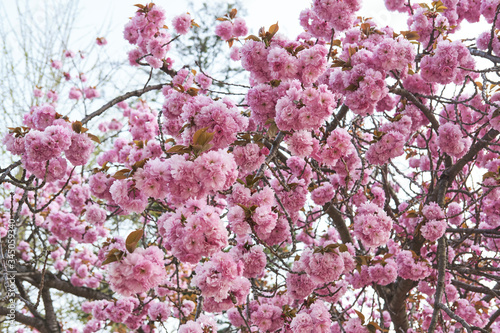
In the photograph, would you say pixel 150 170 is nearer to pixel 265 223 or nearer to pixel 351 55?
pixel 265 223

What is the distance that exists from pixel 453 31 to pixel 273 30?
2.63 meters

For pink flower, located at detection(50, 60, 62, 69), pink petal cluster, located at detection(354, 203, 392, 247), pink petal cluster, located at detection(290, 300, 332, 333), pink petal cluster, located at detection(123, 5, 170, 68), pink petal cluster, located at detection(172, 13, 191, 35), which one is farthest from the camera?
pink flower, located at detection(50, 60, 62, 69)

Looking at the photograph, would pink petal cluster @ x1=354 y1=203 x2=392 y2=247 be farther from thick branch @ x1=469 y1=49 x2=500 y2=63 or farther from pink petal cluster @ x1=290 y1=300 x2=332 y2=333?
thick branch @ x1=469 y1=49 x2=500 y2=63

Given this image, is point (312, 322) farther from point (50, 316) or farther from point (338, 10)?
point (50, 316)

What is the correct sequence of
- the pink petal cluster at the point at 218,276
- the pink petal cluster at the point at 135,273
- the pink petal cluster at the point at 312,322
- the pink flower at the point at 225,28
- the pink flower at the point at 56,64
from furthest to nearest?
1. the pink flower at the point at 56,64
2. the pink flower at the point at 225,28
3. the pink petal cluster at the point at 312,322
4. the pink petal cluster at the point at 218,276
5. the pink petal cluster at the point at 135,273

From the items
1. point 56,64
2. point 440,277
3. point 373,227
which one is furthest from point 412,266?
point 56,64

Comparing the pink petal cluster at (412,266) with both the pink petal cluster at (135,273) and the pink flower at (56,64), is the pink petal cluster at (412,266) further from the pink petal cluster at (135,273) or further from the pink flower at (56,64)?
the pink flower at (56,64)

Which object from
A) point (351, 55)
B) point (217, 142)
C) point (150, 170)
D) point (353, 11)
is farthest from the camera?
point (353, 11)

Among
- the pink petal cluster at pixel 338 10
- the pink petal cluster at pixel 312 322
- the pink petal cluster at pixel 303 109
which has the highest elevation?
the pink petal cluster at pixel 338 10

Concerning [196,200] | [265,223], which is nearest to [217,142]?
[196,200]

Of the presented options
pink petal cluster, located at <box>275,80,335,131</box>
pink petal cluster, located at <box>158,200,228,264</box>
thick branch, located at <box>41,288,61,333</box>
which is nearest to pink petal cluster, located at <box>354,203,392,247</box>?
pink petal cluster, located at <box>275,80,335,131</box>

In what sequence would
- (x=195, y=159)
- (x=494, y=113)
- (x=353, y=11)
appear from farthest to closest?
(x=494, y=113)
(x=353, y=11)
(x=195, y=159)

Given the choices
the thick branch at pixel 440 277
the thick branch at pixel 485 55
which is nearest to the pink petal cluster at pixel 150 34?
the thick branch at pixel 485 55

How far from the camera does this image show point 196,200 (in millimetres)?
1445
